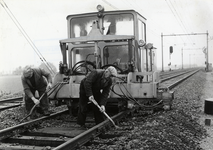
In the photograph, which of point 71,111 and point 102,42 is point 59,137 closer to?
point 71,111

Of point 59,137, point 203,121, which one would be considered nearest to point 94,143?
point 59,137

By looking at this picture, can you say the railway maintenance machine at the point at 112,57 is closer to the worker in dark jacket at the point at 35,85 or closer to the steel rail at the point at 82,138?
the worker in dark jacket at the point at 35,85

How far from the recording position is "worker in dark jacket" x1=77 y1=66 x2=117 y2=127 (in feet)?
18.2

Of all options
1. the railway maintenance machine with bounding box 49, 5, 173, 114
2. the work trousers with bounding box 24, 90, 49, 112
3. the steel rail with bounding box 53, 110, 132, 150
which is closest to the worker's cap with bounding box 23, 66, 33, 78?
the work trousers with bounding box 24, 90, 49, 112

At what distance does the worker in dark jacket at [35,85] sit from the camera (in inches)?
264

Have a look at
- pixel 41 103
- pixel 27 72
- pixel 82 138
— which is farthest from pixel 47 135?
pixel 41 103

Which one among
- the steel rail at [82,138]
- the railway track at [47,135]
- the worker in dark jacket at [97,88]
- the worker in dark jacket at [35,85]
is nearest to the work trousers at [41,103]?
the worker in dark jacket at [35,85]

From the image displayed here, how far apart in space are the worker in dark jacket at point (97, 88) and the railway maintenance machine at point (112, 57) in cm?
103

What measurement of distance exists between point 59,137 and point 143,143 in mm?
1677

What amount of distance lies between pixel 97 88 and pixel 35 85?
210 centimetres

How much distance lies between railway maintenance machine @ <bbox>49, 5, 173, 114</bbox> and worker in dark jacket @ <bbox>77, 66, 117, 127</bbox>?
Result: 103cm

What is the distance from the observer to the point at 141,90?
6980mm

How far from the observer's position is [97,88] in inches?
233

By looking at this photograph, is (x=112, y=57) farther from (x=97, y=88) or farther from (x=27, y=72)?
(x=27, y=72)
